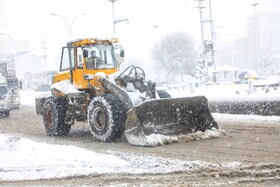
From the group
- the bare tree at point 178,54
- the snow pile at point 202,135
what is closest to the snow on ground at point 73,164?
the snow pile at point 202,135

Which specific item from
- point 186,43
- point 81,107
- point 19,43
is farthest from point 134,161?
point 19,43

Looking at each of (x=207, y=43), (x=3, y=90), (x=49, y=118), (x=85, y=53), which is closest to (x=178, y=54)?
(x=207, y=43)

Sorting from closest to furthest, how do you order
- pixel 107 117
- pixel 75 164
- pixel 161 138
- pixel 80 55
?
pixel 75 164 → pixel 161 138 → pixel 107 117 → pixel 80 55

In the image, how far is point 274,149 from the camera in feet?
28.8

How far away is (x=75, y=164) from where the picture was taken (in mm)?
8047

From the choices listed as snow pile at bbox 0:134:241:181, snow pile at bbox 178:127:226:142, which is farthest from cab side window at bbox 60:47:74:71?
snow pile at bbox 178:127:226:142

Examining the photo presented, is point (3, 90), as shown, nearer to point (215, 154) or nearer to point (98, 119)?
point (98, 119)

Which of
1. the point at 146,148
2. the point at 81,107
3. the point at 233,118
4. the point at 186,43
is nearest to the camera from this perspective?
the point at 146,148

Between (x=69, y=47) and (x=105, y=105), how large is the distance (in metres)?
2.38

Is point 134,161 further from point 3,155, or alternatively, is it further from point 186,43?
point 186,43

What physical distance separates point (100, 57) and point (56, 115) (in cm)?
191

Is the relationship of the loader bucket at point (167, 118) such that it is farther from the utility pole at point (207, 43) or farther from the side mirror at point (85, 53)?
the utility pole at point (207, 43)

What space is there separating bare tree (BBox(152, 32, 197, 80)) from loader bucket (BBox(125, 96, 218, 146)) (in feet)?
179

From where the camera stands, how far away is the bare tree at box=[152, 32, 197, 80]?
6606 centimetres
